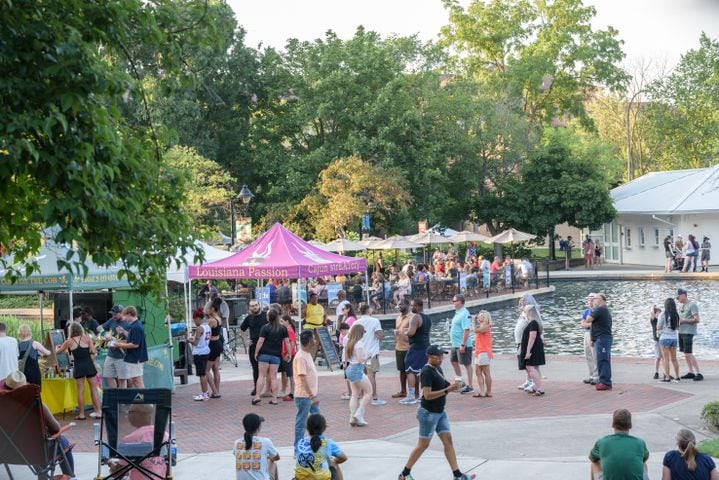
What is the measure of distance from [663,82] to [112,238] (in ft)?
218

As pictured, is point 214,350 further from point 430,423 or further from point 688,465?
point 688,465

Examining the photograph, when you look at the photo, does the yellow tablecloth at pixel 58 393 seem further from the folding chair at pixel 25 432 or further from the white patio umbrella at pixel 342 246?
the white patio umbrella at pixel 342 246

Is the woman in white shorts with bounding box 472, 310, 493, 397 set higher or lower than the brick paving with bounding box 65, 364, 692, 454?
higher

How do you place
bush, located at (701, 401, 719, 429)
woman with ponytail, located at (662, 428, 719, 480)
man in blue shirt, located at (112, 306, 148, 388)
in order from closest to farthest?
woman with ponytail, located at (662, 428, 719, 480) → bush, located at (701, 401, 719, 429) → man in blue shirt, located at (112, 306, 148, 388)

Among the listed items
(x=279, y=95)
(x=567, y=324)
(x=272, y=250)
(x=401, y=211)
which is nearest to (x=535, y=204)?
(x=401, y=211)

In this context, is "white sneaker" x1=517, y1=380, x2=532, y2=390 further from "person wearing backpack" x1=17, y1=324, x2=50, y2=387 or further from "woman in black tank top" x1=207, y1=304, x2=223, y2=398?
"person wearing backpack" x1=17, y1=324, x2=50, y2=387

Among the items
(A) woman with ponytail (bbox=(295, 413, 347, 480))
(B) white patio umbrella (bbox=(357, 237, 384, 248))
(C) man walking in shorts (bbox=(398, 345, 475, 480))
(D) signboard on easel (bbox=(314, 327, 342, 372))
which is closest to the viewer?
(A) woman with ponytail (bbox=(295, 413, 347, 480))

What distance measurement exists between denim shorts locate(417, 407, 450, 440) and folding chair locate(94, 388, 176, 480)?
2771 mm

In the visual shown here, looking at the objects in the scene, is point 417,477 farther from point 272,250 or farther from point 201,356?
point 272,250

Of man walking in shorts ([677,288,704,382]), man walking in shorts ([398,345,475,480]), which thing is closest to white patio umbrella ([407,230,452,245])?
man walking in shorts ([677,288,704,382])

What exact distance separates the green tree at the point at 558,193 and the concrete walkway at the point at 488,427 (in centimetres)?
3197

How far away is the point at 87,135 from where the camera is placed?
816 cm

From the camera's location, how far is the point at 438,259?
40.8 m

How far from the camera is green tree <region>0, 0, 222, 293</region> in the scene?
7820 mm
